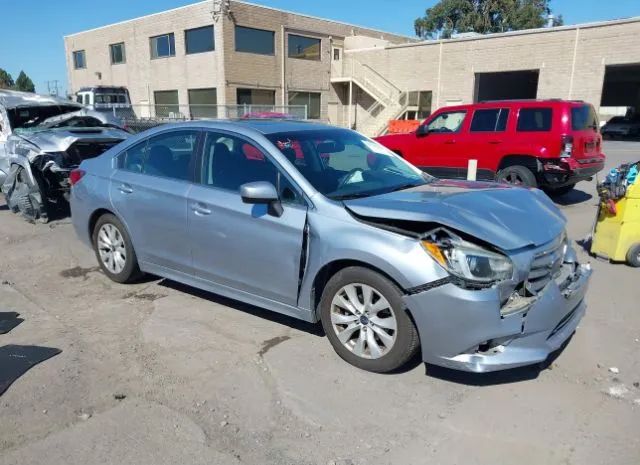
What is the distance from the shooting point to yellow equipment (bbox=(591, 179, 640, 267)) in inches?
221

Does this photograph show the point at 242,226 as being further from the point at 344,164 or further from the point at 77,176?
the point at 77,176

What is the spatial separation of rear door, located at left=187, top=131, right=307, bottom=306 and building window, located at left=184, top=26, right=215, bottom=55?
27.9 m

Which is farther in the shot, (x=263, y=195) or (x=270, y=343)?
(x=270, y=343)

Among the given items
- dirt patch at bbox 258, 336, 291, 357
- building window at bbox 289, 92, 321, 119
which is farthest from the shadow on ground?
building window at bbox 289, 92, 321, 119

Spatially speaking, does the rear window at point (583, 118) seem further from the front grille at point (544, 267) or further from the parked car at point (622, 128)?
the parked car at point (622, 128)

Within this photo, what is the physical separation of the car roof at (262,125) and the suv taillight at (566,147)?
19.0ft

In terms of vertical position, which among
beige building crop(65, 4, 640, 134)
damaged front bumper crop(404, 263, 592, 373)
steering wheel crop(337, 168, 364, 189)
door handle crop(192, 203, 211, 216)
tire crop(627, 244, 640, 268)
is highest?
beige building crop(65, 4, 640, 134)

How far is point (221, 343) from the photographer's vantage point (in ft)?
13.0

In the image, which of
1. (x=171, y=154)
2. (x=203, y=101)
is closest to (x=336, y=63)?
(x=203, y=101)

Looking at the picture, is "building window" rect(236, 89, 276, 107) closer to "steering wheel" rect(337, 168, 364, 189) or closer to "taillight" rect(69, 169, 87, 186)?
"taillight" rect(69, 169, 87, 186)

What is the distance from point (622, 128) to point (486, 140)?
24.7 meters

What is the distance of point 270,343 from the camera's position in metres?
3.98

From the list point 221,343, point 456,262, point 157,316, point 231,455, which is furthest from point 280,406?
point 157,316

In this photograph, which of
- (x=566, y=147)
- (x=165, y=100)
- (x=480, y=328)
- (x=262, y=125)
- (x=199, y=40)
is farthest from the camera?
(x=165, y=100)
